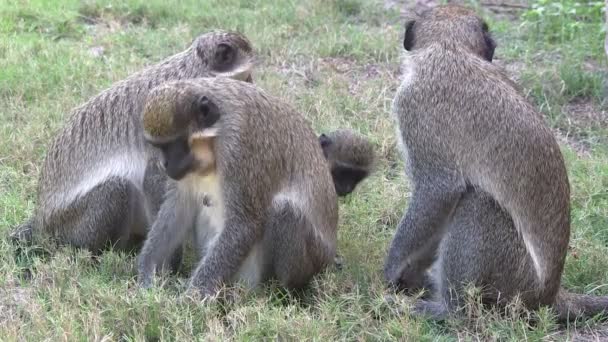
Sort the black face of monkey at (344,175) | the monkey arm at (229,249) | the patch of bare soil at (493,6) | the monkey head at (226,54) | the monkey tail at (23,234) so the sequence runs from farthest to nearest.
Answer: the patch of bare soil at (493,6) → the black face of monkey at (344,175) → the monkey head at (226,54) → the monkey tail at (23,234) → the monkey arm at (229,249)

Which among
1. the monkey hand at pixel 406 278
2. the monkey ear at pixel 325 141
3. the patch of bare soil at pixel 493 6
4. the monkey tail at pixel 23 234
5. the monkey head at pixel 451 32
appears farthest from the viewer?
the patch of bare soil at pixel 493 6

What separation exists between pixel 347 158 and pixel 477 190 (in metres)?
1.48

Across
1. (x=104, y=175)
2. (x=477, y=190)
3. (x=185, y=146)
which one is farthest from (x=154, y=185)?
(x=477, y=190)

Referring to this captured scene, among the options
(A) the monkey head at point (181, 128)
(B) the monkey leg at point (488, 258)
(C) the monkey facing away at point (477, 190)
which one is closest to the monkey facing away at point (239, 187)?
(A) the monkey head at point (181, 128)

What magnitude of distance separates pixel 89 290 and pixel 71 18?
5.21 meters

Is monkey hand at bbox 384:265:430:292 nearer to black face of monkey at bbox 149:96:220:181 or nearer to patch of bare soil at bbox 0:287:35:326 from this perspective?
black face of monkey at bbox 149:96:220:181

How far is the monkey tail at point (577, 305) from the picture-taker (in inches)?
196

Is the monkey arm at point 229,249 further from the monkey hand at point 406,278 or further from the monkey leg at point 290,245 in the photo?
the monkey hand at point 406,278

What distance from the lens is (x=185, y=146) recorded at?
15.9 ft

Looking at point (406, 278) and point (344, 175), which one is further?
point (344, 175)

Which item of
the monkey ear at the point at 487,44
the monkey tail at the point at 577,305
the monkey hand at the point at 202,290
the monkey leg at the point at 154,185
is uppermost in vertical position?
the monkey ear at the point at 487,44

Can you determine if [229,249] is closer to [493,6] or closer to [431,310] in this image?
[431,310]

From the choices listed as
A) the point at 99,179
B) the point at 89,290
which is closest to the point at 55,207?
the point at 99,179

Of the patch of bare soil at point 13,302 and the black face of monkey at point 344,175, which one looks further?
the black face of monkey at point 344,175
